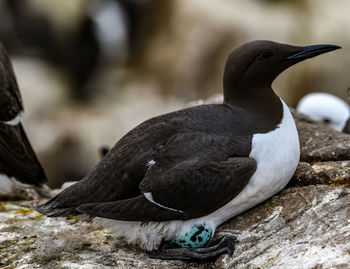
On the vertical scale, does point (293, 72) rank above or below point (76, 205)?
below

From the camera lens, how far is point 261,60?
11.6 feet

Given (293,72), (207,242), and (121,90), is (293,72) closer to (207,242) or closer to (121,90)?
(121,90)

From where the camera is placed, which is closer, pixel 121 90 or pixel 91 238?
pixel 91 238

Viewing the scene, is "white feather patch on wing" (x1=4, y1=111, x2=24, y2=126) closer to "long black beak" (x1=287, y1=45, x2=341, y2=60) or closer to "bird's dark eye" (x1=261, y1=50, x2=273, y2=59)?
"bird's dark eye" (x1=261, y1=50, x2=273, y2=59)

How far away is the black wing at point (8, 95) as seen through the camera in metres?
4.66

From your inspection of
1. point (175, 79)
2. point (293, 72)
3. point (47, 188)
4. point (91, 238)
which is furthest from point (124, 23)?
point (91, 238)

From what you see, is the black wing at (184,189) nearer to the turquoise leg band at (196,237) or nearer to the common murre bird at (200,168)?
the common murre bird at (200,168)

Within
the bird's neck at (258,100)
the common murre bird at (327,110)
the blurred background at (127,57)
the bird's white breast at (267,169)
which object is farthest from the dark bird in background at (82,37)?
the bird's white breast at (267,169)

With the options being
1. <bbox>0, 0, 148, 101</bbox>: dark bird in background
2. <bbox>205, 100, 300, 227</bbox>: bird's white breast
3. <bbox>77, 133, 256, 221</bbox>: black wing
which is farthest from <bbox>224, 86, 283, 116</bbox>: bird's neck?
<bbox>0, 0, 148, 101</bbox>: dark bird in background

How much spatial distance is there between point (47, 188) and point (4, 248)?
1382 millimetres

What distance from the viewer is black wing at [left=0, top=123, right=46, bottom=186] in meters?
4.68

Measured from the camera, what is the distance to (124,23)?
1107 centimetres

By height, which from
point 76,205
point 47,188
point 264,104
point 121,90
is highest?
point 264,104

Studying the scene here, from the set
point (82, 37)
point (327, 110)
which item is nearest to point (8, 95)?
point (327, 110)
